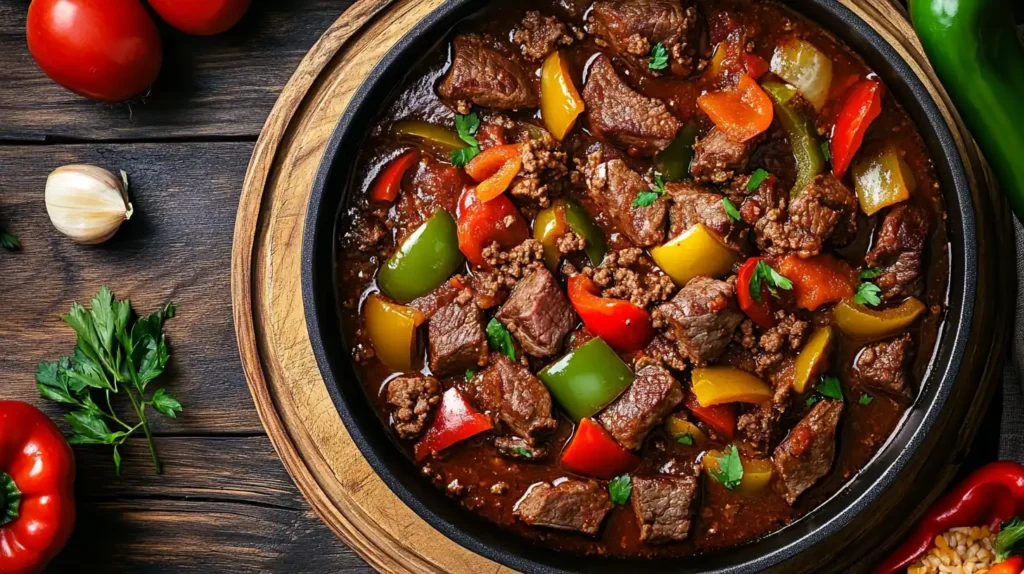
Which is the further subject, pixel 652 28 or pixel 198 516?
pixel 198 516

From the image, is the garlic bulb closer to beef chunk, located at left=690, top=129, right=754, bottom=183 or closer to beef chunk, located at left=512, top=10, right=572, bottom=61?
beef chunk, located at left=512, top=10, right=572, bottom=61

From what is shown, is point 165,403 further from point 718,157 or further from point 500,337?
point 718,157

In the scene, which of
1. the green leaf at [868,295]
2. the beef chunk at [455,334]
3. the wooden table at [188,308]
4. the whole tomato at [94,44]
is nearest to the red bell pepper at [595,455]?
the beef chunk at [455,334]

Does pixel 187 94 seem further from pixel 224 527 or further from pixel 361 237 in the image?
pixel 224 527

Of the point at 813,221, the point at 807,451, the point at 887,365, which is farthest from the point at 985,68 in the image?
the point at 807,451

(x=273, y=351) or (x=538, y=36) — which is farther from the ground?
(x=538, y=36)

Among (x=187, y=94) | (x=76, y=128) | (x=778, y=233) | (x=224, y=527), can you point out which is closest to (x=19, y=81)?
(x=76, y=128)

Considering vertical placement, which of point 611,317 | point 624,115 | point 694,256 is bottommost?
point 611,317

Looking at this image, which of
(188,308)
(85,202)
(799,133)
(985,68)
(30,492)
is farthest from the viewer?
(188,308)
